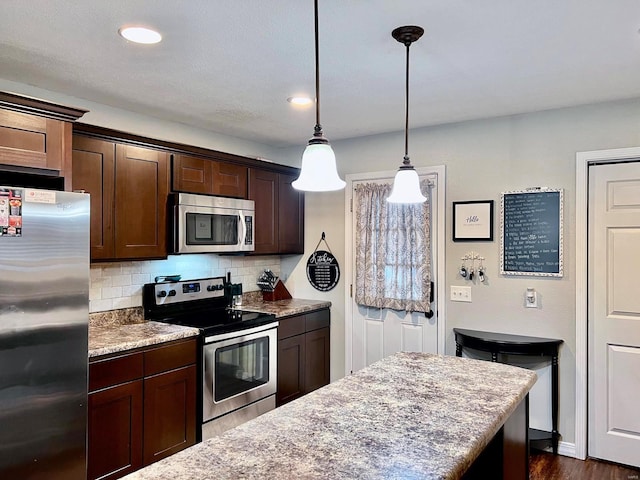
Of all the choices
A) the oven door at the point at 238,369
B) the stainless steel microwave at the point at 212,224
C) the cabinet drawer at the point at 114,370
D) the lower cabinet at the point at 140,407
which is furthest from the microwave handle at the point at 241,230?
the cabinet drawer at the point at 114,370

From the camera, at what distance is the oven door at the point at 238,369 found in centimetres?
314

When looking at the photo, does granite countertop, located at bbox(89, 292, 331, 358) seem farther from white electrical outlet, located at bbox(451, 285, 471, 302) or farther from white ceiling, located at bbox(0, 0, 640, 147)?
white ceiling, located at bbox(0, 0, 640, 147)

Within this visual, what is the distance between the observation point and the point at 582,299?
319 cm

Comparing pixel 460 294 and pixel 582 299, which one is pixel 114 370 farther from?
pixel 582 299

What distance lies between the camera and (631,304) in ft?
10.1

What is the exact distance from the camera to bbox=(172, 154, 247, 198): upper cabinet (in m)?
3.36

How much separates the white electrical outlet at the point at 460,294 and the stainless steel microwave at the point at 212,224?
5.44 ft

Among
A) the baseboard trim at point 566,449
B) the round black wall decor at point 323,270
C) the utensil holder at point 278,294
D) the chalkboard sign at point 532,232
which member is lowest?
the baseboard trim at point 566,449

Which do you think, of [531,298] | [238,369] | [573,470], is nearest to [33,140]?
[238,369]

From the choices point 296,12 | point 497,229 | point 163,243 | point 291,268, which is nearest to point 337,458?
point 296,12

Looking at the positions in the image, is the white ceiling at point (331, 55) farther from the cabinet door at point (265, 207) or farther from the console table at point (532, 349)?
the console table at point (532, 349)

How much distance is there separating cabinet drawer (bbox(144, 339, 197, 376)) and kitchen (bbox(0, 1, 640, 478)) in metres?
0.66

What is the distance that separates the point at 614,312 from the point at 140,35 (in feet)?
10.8

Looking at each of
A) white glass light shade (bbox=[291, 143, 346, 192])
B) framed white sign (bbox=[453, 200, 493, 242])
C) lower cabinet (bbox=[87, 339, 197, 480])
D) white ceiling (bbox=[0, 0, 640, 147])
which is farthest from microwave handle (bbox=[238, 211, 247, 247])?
white glass light shade (bbox=[291, 143, 346, 192])
